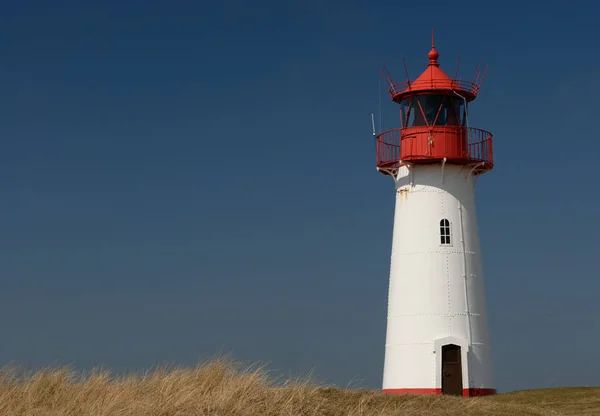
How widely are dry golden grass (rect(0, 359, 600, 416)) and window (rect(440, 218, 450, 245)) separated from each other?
11143 millimetres

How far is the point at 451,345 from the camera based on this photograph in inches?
1152

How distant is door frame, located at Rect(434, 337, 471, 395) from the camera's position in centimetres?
2900

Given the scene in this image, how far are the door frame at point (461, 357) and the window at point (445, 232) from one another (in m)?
3.11

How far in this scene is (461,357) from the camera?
95.6 feet

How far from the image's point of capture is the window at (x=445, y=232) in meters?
30.0

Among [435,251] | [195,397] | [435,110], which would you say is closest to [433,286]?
[435,251]

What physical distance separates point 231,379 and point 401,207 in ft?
50.4

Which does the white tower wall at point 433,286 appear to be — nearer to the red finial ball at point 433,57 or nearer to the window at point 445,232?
the window at point 445,232

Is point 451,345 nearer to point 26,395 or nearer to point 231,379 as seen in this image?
point 231,379

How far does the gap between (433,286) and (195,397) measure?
51.4ft

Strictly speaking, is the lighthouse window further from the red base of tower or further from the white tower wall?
the red base of tower

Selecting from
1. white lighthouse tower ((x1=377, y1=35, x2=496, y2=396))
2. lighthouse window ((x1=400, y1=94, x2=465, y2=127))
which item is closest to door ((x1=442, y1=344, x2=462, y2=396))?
white lighthouse tower ((x1=377, y1=35, x2=496, y2=396))

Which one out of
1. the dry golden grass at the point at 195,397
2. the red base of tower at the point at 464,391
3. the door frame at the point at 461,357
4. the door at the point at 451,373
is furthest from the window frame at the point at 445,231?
the dry golden grass at the point at 195,397

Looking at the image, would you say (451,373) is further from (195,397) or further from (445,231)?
(195,397)
